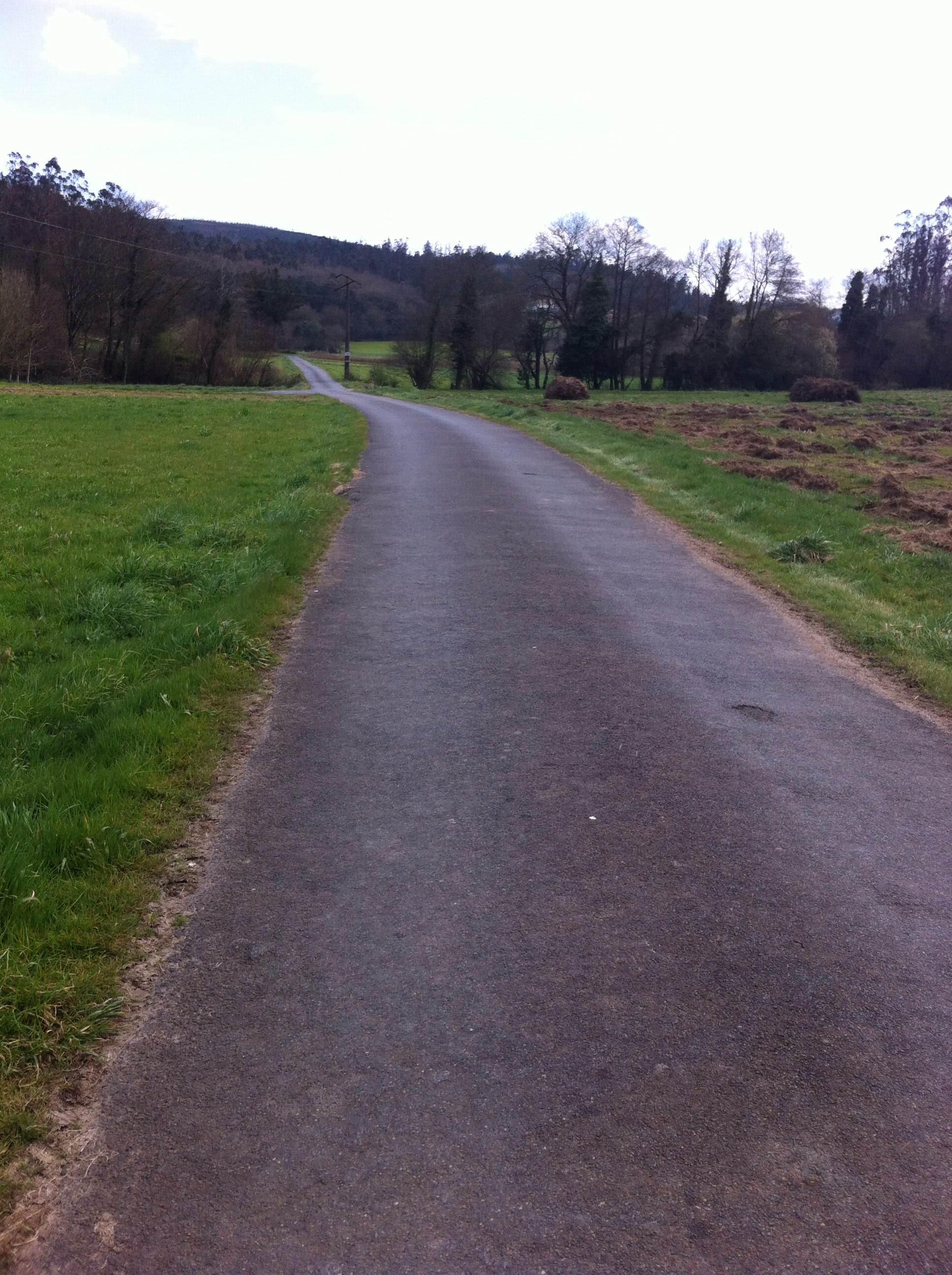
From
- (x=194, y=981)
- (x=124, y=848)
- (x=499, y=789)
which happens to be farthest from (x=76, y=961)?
(x=499, y=789)

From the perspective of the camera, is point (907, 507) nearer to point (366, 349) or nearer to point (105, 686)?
point (105, 686)

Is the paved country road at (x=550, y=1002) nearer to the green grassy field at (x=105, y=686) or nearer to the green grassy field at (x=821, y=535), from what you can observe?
the green grassy field at (x=105, y=686)

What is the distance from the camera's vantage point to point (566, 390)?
4975cm

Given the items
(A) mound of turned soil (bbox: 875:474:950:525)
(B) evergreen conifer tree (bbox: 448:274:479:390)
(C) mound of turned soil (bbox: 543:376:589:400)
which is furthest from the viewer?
(B) evergreen conifer tree (bbox: 448:274:479:390)

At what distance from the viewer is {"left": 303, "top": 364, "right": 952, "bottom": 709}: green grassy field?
848 centimetres

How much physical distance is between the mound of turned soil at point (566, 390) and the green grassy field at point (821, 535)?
20126 millimetres

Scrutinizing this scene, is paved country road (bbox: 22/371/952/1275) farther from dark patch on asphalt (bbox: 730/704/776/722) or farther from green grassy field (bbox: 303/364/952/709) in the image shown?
green grassy field (bbox: 303/364/952/709)

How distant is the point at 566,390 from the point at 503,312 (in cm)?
2600

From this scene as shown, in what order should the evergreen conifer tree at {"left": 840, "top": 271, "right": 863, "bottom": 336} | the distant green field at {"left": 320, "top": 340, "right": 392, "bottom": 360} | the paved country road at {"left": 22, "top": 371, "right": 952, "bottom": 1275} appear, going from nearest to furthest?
1. the paved country road at {"left": 22, "top": 371, "right": 952, "bottom": 1275}
2. the evergreen conifer tree at {"left": 840, "top": 271, "right": 863, "bottom": 336}
3. the distant green field at {"left": 320, "top": 340, "right": 392, "bottom": 360}

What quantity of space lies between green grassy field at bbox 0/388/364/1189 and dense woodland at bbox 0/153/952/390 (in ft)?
144

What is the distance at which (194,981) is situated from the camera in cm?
347

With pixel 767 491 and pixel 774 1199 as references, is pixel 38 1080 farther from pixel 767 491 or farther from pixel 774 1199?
pixel 767 491

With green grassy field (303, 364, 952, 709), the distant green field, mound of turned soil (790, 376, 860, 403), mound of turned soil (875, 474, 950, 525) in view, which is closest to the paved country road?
green grassy field (303, 364, 952, 709)

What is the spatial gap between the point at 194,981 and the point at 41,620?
5251 mm
